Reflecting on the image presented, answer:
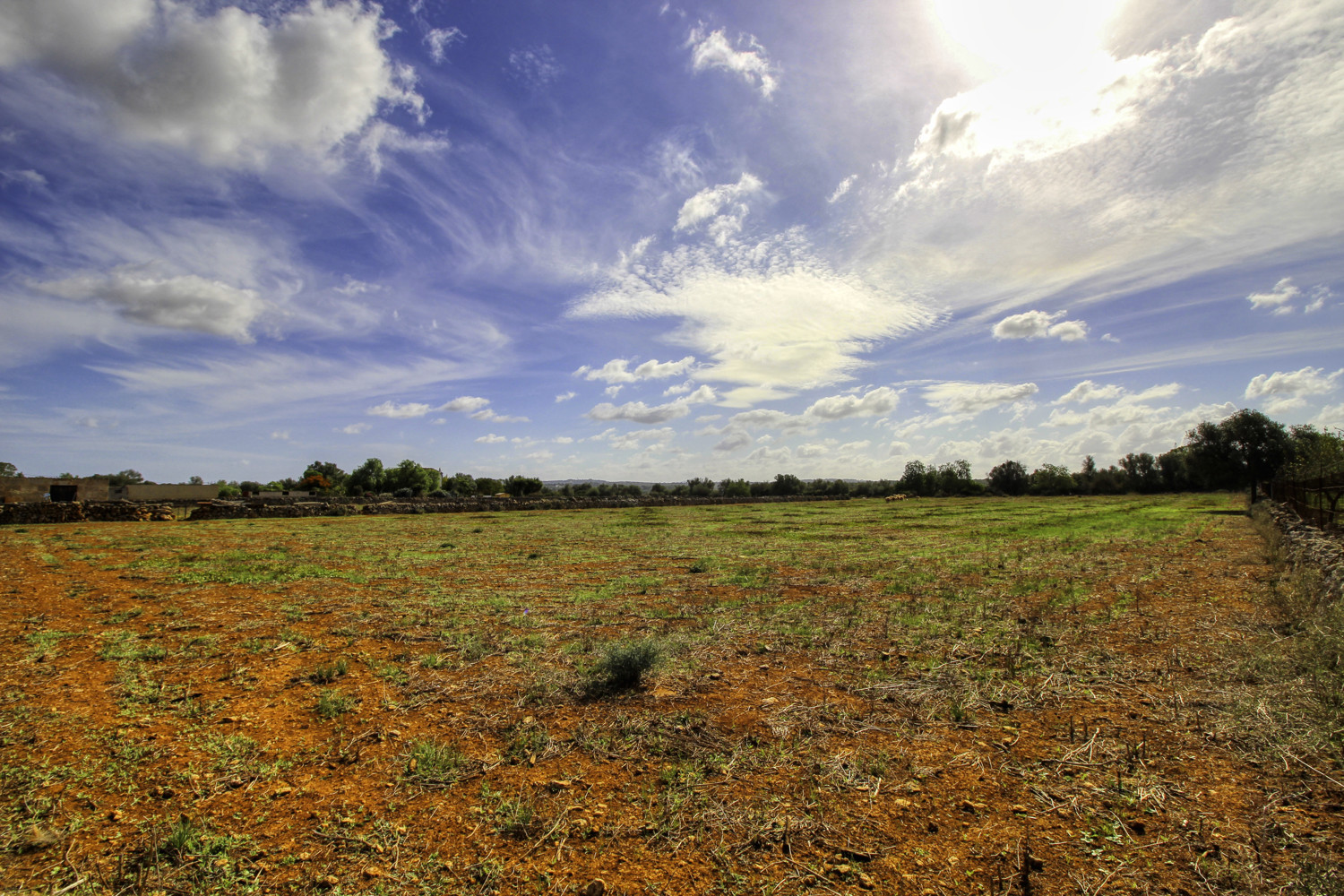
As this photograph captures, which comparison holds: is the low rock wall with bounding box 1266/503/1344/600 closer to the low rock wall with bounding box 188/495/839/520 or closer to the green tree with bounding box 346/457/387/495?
the low rock wall with bounding box 188/495/839/520

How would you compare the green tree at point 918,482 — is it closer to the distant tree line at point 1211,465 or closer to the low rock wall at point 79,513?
the distant tree line at point 1211,465

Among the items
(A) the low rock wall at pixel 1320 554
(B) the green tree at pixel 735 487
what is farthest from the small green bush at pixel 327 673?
(B) the green tree at pixel 735 487

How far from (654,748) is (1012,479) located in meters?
134

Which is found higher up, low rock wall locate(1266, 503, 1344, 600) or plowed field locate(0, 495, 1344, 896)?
low rock wall locate(1266, 503, 1344, 600)

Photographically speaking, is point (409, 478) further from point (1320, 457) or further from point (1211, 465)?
point (1211, 465)

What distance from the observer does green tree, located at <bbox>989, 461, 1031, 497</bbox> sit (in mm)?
114938

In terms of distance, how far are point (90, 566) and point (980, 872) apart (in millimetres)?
20473

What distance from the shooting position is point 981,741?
4895mm

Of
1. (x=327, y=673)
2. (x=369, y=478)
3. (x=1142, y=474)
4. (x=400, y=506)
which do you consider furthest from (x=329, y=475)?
(x=1142, y=474)

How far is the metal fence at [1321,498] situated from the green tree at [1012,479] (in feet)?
324

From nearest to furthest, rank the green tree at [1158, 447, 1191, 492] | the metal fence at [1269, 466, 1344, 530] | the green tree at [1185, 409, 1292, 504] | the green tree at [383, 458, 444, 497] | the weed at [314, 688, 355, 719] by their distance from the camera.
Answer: the weed at [314, 688, 355, 719] → the metal fence at [1269, 466, 1344, 530] → the green tree at [1185, 409, 1292, 504] → the green tree at [383, 458, 444, 497] → the green tree at [1158, 447, 1191, 492]

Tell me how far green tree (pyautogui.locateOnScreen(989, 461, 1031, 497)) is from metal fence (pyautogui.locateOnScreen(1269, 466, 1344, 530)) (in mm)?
98895

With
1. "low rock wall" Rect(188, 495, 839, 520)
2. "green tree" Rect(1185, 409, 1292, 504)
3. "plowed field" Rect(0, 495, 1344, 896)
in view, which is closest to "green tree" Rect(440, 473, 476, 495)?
"low rock wall" Rect(188, 495, 839, 520)

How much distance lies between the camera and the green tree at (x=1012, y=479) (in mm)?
114938
